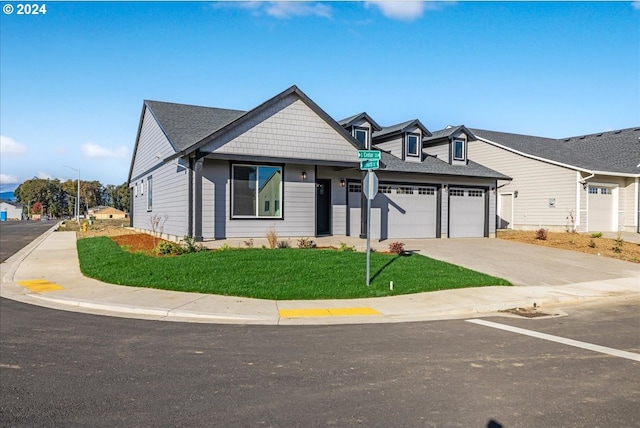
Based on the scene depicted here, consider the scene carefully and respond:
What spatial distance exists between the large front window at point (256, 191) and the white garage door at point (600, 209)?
20.2m

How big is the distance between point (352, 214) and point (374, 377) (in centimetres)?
1593

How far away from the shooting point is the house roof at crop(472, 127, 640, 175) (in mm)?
29250

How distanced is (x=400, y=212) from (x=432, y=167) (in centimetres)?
312

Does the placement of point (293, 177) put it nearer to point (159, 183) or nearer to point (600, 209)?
→ point (159, 183)

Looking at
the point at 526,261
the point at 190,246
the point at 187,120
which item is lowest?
the point at 526,261

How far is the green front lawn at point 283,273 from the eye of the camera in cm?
1135

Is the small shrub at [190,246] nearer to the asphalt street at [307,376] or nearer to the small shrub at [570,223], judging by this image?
the asphalt street at [307,376]

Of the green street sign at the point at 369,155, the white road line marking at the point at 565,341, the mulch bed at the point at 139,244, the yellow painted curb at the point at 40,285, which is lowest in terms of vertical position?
the white road line marking at the point at 565,341

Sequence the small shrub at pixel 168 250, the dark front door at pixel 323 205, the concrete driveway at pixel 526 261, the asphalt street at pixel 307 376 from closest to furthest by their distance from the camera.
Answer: the asphalt street at pixel 307 376 → the concrete driveway at pixel 526 261 → the small shrub at pixel 168 250 → the dark front door at pixel 323 205

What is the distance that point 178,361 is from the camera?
6207mm

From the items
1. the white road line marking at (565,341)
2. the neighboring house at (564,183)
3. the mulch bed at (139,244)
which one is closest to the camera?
the white road line marking at (565,341)

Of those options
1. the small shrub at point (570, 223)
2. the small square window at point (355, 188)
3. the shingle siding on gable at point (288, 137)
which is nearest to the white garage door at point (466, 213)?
the small square window at point (355, 188)

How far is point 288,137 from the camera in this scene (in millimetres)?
18531

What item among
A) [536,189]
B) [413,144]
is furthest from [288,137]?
[536,189]
